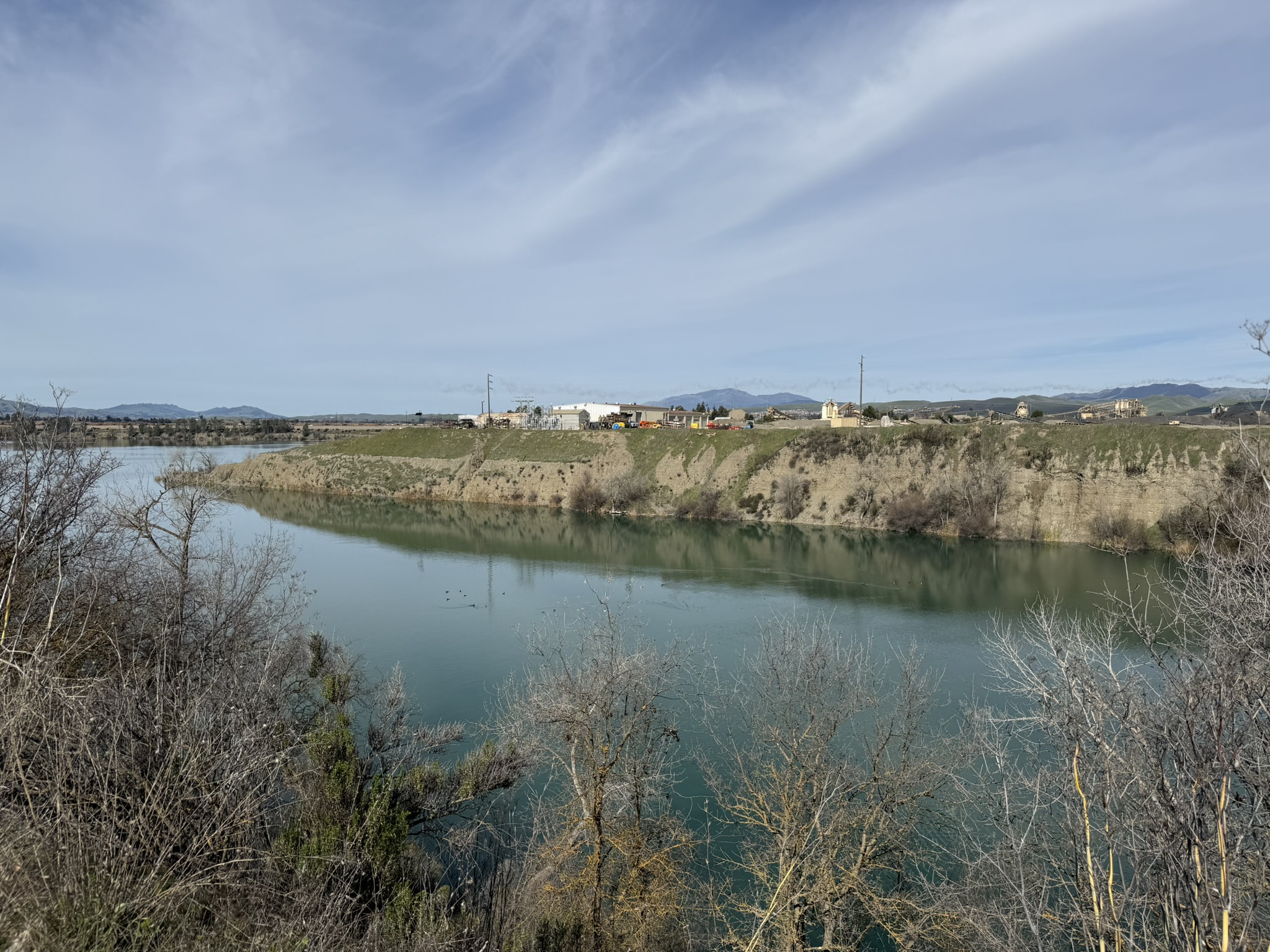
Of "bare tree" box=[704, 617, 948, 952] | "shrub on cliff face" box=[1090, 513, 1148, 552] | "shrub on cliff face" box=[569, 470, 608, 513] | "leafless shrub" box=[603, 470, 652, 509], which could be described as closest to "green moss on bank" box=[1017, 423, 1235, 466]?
"shrub on cliff face" box=[1090, 513, 1148, 552]

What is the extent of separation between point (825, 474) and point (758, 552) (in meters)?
17.7

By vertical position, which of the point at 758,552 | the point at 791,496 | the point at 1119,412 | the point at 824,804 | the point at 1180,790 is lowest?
the point at 758,552

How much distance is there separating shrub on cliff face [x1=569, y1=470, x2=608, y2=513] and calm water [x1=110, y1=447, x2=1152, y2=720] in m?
2.71

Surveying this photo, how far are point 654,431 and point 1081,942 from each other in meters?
65.0

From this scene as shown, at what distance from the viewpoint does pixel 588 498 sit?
6781 cm

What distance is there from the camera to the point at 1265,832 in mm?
6625

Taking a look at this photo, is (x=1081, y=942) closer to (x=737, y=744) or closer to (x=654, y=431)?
(x=737, y=744)

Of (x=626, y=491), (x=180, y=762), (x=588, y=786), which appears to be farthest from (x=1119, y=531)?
(x=180, y=762)

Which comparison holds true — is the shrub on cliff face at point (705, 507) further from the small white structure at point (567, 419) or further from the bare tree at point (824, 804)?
the bare tree at point (824, 804)

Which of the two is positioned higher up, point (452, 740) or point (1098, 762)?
point (1098, 762)

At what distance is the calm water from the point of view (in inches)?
1114

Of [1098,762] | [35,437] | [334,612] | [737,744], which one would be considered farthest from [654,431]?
[1098,762]

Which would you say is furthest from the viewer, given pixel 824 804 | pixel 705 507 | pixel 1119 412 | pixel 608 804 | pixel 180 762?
pixel 1119 412

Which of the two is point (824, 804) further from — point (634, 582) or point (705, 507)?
point (705, 507)
